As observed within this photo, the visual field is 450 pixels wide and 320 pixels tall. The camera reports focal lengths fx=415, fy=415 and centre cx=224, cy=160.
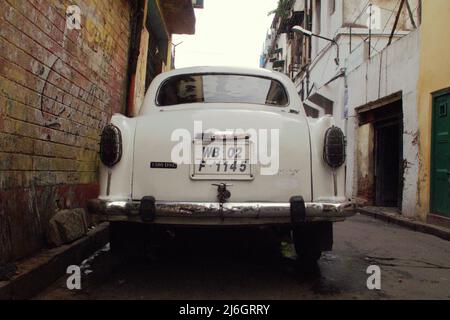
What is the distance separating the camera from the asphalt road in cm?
301

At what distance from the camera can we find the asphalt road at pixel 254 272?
3.01m

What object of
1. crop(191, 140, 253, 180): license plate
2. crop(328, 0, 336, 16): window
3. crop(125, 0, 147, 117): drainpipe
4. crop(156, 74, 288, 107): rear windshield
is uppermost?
crop(328, 0, 336, 16): window

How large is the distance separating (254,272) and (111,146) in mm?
1608

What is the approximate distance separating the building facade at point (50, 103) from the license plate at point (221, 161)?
1.43m

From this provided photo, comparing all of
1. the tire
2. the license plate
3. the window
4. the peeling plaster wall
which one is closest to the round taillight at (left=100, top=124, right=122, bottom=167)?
the license plate

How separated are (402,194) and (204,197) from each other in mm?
6575

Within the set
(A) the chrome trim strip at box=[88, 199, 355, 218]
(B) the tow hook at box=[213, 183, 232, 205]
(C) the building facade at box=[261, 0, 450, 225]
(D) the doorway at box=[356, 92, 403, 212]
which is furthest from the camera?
(D) the doorway at box=[356, 92, 403, 212]

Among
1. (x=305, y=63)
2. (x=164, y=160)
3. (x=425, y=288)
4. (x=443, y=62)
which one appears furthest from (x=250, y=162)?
(x=305, y=63)

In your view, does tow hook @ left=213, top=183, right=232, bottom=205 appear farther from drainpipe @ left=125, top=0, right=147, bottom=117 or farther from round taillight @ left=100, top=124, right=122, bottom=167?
drainpipe @ left=125, top=0, right=147, bottom=117

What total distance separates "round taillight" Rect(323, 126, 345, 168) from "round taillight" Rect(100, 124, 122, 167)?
154 centimetres

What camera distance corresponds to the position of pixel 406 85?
8281mm

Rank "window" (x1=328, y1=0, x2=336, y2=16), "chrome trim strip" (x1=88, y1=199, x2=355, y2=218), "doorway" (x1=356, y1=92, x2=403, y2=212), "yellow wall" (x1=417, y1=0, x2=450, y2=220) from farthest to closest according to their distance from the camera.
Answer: "window" (x1=328, y1=0, x2=336, y2=16), "doorway" (x1=356, y1=92, x2=403, y2=212), "yellow wall" (x1=417, y1=0, x2=450, y2=220), "chrome trim strip" (x1=88, y1=199, x2=355, y2=218)

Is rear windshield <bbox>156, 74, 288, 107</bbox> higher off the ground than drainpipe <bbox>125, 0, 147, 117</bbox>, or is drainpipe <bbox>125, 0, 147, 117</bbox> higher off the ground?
drainpipe <bbox>125, 0, 147, 117</bbox>
